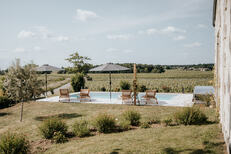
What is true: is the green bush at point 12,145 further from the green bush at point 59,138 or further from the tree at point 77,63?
the tree at point 77,63

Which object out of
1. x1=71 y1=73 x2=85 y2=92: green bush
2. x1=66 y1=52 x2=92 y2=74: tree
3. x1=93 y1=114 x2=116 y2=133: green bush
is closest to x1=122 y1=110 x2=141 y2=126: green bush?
x1=93 y1=114 x2=116 y2=133: green bush

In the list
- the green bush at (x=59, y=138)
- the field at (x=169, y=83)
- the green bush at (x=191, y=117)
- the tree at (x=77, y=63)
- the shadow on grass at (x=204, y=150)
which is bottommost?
the green bush at (x=59, y=138)

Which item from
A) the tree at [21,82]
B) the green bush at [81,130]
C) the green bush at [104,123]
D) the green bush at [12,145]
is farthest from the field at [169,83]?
the tree at [21,82]

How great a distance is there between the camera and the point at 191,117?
6414mm

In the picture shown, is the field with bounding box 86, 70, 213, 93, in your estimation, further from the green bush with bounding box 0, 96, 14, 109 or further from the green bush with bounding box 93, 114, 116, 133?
the green bush with bounding box 0, 96, 14, 109

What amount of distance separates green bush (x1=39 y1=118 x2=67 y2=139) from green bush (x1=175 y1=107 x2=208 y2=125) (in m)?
4.01

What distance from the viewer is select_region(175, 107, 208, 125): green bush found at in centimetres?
636

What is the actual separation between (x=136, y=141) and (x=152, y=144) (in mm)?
491

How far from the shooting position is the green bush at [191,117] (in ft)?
20.9

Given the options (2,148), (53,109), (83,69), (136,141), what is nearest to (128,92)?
(53,109)

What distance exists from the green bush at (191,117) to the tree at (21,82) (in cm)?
639

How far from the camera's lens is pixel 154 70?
160 feet

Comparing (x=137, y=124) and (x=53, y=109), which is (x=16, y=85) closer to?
(x=53, y=109)

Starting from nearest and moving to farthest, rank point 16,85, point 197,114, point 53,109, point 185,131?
point 185,131, point 197,114, point 16,85, point 53,109
